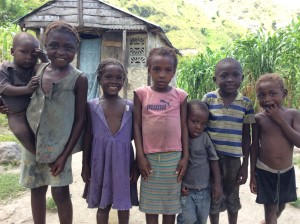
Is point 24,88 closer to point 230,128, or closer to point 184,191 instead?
point 184,191

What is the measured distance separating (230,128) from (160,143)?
60 cm

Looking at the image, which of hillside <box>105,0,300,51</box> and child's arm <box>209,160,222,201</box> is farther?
hillside <box>105,0,300,51</box>

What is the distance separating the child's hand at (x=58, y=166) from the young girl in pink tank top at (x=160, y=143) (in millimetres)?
542

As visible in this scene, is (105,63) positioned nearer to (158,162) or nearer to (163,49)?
(163,49)

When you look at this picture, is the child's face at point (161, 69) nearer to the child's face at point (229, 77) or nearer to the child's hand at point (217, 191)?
the child's face at point (229, 77)

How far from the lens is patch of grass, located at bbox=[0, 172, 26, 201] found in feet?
11.8

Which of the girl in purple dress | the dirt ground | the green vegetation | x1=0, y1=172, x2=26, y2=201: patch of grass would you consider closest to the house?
the green vegetation

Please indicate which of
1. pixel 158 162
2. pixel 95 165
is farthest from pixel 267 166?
pixel 95 165

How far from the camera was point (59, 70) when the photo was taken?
6.87 feet

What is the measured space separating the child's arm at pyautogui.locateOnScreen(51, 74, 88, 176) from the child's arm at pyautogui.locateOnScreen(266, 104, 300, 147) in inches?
56.8

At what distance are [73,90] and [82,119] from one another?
22 cm

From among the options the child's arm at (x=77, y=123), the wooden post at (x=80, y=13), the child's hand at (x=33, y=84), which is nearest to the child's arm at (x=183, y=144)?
the child's arm at (x=77, y=123)

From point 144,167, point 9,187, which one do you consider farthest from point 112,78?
point 9,187

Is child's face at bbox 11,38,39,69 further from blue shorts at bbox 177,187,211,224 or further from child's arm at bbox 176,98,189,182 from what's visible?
blue shorts at bbox 177,187,211,224
